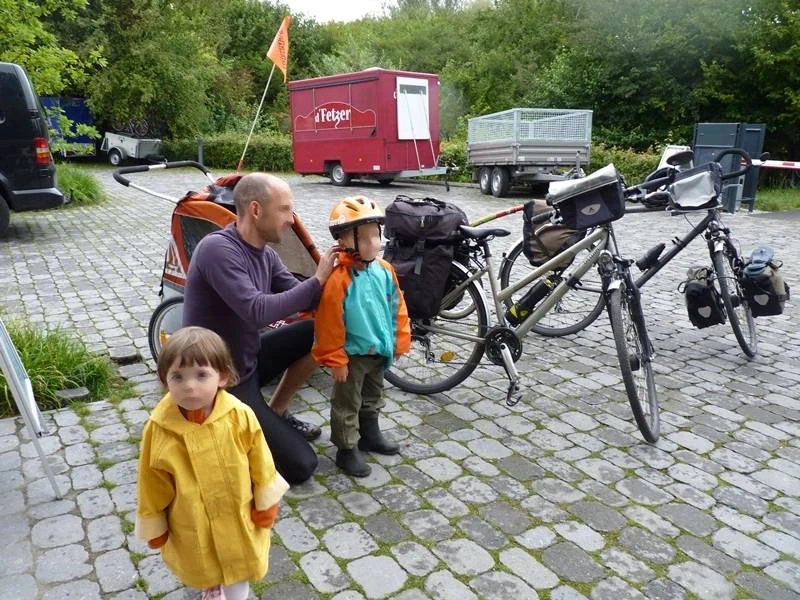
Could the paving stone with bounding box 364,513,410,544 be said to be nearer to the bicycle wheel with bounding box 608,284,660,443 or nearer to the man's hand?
the man's hand

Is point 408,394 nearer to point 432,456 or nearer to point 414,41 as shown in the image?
point 432,456

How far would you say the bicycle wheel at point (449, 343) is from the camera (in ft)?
14.2

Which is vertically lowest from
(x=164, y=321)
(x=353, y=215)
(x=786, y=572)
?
(x=786, y=572)

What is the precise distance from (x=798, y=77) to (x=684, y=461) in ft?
54.6

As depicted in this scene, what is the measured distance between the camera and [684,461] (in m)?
3.69

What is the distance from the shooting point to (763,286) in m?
4.98

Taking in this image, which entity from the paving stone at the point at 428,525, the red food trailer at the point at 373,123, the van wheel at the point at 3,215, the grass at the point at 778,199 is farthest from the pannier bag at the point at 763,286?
the red food trailer at the point at 373,123

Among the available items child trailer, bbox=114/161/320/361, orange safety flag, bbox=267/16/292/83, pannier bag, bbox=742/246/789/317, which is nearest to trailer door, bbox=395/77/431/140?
orange safety flag, bbox=267/16/292/83

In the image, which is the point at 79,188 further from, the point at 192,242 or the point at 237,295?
the point at 237,295

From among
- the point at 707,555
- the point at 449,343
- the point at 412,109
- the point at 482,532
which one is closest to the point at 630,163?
the point at 412,109

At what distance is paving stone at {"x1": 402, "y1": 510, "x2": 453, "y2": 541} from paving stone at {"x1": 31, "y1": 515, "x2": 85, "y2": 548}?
1403 mm

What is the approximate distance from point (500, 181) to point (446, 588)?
45.4 ft

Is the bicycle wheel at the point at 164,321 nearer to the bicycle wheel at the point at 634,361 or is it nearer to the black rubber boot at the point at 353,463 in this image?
the black rubber boot at the point at 353,463

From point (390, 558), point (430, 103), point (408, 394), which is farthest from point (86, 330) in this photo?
point (430, 103)
